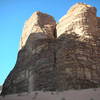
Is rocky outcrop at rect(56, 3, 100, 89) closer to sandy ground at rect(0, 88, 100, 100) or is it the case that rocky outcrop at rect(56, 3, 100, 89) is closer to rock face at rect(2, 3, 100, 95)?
rock face at rect(2, 3, 100, 95)

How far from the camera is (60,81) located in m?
24.2

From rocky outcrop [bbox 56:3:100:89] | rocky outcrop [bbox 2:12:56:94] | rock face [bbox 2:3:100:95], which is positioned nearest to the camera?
rocky outcrop [bbox 56:3:100:89]

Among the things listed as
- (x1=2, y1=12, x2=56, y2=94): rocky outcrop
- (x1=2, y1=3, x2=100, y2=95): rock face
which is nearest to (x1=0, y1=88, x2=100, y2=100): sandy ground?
(x1=2, y1=3, x2=100, y2=95): rock face

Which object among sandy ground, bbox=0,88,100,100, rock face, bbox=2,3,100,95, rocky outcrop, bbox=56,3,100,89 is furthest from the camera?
rock face, bbox=2,3,100,95

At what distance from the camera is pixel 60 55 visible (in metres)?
26.0

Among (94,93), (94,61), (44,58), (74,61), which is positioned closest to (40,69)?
(44,58)

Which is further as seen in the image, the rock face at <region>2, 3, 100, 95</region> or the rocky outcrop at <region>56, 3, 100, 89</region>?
the rock face at <region>2, 3, 100, 95</region>

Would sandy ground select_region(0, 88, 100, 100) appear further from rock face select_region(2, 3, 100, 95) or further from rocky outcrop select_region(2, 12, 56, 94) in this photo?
rocky outcrop select_region(2, 12, 56, 94)

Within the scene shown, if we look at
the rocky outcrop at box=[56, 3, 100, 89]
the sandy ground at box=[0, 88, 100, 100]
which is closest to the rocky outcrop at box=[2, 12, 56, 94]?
the rocky outcrop at box=[56, 3, 100, 89]

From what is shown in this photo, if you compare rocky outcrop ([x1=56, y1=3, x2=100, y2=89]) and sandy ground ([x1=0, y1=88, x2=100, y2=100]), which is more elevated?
rocky outcrop ([x1=56, y1=3, x2=100, y2=89])

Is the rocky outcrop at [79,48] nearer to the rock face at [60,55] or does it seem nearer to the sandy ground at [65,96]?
the rock face at [60,55]

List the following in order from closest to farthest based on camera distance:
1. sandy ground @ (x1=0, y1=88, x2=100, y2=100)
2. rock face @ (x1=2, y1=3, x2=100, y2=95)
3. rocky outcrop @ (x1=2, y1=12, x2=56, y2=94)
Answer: sandy ground @ (x1=0, y1=88, x2=100, y2=100)
rock face @ (x1=2, y1=3, x2=100, y2=95)
rocky outcrop @ (x1=2, y1=12, x2=56, y2=94)

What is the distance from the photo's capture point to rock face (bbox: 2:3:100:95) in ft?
80.2

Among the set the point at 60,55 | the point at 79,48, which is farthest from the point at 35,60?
the point at 79,48
